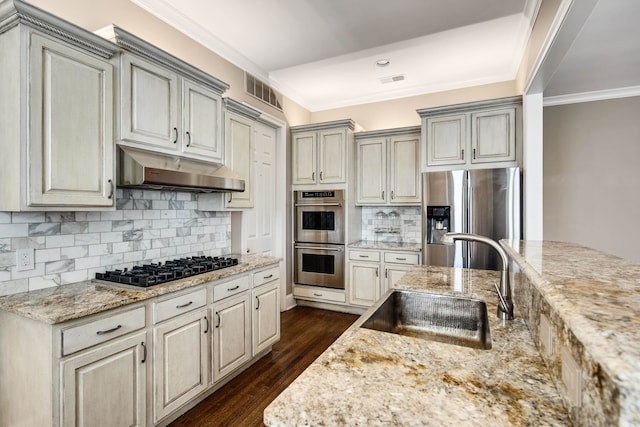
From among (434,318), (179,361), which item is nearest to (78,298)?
(179,361)

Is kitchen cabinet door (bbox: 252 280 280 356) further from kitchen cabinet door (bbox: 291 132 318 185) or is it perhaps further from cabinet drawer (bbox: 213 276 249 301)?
kitchen cabinet door (bbox: 291 132 318 185)

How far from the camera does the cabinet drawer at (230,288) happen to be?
2.39 m

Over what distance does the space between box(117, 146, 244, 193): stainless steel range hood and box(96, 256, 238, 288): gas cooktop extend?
1.89 ft

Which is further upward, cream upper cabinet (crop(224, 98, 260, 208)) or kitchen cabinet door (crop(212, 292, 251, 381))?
cream upper cabinet (crop(224, 98, 260, 208))

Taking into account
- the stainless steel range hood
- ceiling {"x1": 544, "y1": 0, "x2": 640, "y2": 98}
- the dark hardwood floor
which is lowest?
the dark hardwood floor

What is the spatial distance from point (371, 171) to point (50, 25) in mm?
3429

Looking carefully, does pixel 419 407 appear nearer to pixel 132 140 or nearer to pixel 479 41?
pixel 132 140

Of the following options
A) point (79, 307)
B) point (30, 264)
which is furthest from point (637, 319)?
point (30, 264)

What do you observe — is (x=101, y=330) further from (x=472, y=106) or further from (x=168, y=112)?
(x=472, y=106)

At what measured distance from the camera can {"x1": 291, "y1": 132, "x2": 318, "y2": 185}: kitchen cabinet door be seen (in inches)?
175

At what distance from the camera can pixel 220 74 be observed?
3.35 m

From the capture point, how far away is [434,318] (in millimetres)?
1699

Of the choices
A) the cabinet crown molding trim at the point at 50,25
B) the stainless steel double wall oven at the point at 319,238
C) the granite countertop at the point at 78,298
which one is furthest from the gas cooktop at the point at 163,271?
the stainless steel double wall oven at the point at 319,238

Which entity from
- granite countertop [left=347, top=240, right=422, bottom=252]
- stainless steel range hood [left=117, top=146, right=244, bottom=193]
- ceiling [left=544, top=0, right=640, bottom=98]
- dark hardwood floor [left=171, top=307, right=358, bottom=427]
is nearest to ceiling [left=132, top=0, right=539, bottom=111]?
ceiling [left=544, top=0, right=640, bottom=98]
